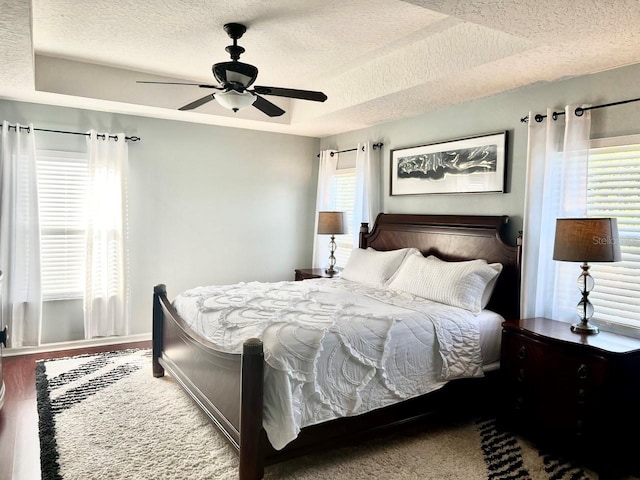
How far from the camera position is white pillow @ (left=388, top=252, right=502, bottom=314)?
135 inches

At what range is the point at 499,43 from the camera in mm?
2902

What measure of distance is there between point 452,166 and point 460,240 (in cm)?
71

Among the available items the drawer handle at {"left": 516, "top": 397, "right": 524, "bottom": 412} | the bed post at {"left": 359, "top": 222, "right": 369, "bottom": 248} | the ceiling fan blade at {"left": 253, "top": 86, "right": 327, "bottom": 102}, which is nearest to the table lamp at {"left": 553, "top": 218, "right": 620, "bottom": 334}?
the drawer handle at {"left": 516, "top": 397, "right": 524, "bottom": 412}

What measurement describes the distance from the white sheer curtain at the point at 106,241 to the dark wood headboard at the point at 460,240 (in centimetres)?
267

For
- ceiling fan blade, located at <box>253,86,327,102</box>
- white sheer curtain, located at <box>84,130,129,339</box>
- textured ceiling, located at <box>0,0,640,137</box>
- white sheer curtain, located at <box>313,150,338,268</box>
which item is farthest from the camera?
white sheer curtain, located at <box>313,150,338,268</box>

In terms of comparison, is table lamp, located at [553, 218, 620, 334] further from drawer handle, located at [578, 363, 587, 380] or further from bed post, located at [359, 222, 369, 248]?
bed post, located at [359, 222, 369, 248]

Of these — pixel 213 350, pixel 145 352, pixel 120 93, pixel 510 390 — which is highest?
pixel 120 93

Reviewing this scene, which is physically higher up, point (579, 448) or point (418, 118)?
point (418, 118)

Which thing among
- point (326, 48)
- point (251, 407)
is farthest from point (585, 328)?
point (326, 48)

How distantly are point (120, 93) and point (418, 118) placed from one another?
2.92m

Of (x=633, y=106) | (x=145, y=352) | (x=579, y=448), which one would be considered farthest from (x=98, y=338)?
(x=633, y=106)

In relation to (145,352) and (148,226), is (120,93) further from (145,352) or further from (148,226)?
(145,352)

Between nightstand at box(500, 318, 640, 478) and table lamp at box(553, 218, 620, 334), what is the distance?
0.53ft

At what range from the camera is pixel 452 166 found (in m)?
4.22
